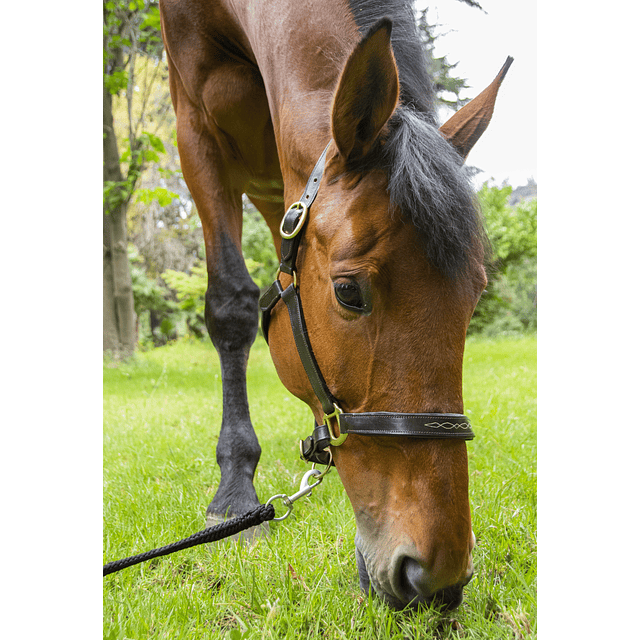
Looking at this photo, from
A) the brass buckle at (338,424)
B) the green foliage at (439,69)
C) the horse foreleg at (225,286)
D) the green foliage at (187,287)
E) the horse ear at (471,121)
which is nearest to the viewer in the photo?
the brass buckle at (338,424)

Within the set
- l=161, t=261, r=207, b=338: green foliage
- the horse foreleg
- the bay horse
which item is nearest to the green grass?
the bay horse

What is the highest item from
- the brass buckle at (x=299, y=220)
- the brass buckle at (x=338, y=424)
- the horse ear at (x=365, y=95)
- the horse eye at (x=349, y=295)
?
the horse ear at (x=365, y=95)

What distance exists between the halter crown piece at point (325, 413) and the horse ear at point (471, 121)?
0.53m

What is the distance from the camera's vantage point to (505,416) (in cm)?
414

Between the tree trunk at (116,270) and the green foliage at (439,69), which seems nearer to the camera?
the green foliage at (439,69)

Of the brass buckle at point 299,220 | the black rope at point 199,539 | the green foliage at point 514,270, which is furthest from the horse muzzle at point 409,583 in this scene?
the green foliage at point 514,270

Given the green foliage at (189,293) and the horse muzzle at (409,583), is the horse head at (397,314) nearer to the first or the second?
the horse muzzle at (409,583)

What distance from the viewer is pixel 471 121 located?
77.8 inches

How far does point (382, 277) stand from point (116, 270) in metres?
4.68

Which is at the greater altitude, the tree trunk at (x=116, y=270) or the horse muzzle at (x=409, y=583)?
the tree trunk at (x=116, y=270)

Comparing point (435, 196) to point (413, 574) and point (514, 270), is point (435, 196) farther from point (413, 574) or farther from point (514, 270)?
point (514, 270)

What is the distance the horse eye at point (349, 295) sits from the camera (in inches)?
62.0

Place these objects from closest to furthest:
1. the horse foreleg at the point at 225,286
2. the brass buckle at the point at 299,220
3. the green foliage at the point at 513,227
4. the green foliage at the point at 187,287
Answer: the brass buckle at the point at 299,220
the green foliage at the point at 513,227
the horse foreleg at the point at 225,286
the green foliage at the point at 187,287

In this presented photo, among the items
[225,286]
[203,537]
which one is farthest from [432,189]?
[225,286]
